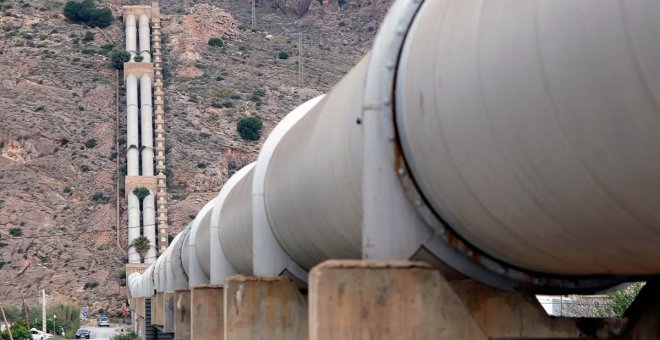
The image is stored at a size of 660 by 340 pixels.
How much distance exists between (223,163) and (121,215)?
1177 centimetres

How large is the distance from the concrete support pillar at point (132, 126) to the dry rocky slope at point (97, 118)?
2.24m

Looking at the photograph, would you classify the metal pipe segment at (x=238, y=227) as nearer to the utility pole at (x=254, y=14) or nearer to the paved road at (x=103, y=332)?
the paved road at (x=103, y=332)

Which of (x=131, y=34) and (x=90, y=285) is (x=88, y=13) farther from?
(x=90, y=285)

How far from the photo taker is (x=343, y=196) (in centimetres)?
929

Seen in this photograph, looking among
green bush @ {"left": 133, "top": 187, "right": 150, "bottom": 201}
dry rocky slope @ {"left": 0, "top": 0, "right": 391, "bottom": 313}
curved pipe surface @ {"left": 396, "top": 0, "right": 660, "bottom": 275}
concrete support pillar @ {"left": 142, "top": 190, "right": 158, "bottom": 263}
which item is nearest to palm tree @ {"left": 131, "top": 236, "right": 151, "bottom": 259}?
concrete support pillar @ {"left": 142, "top": 190, "right": 158, "bottom": 263}

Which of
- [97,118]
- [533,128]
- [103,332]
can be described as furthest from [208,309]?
[97,118]

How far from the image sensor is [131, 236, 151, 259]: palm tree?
101m

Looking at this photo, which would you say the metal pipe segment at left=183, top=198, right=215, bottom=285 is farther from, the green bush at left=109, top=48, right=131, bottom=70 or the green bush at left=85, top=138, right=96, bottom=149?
the green bush at left=109, top=48, right=131, bottom=70

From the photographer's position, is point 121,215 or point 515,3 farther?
point 121,215

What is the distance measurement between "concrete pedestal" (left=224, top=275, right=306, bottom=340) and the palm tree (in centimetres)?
8744

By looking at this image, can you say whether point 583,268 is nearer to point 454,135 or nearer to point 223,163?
point 454,135

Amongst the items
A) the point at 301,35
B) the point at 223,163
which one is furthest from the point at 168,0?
the point at 223,163

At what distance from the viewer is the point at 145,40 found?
133 m

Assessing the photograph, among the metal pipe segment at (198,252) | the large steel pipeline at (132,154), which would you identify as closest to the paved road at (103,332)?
the large steel pipeline at (132,154)
